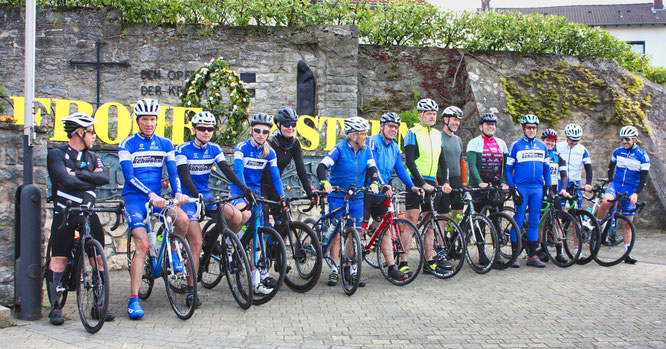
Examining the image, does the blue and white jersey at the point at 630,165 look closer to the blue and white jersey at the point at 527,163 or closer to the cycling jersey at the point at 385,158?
the blue and white jersey at the point at 527,163

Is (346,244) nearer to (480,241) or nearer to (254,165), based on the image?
(254,165)

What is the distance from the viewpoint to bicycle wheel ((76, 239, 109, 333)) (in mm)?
5223

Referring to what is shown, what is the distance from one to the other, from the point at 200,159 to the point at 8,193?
182cm

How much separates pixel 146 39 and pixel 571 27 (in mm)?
9917

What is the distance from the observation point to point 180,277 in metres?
5.67

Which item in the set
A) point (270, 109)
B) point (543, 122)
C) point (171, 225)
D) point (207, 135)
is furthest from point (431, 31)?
point (171, 225)

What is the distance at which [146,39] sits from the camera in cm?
1318

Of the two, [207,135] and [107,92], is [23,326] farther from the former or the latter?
[107,92]

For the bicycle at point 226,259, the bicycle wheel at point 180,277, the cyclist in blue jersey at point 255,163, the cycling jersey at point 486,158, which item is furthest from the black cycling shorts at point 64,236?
the cycling jersey at point 486,158

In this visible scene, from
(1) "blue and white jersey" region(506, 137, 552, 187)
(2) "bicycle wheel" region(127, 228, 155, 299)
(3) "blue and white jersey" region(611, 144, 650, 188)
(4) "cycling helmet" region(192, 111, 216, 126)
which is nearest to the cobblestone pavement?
(2) "bicycle wheel" region(127, 228, 155, 299)

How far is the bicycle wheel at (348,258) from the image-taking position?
6746 mm

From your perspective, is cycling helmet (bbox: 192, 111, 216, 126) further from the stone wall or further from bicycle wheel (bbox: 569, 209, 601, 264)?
bicycle wheel (bbox: 569, 209, 601, 264)

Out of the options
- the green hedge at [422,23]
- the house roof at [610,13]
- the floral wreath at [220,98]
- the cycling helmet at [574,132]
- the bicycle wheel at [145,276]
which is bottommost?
the bicycle wheel at [145,276]

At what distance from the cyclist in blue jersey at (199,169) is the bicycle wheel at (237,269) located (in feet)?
1.31
